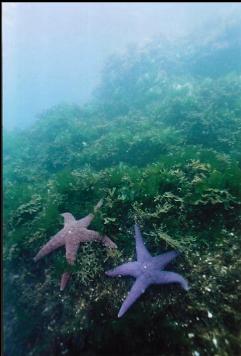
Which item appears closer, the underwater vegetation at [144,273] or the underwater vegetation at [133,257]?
the underwater vegetation at [133,257]

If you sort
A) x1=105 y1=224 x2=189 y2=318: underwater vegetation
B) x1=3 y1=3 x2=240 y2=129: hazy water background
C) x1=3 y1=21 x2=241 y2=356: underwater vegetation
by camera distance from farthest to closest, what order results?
x1=3 y1=3 x2=240 y2=129: hazy water background < x1=105 y1=224 x2=189 y2=318: underwater vegetation < x1=3 y1=21 x2=241 y2=356: underwater vegetation

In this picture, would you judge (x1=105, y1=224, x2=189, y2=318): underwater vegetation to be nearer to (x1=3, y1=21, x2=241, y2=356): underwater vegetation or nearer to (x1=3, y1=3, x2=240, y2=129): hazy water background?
(x1=3, y1=21, x2=241, y2=356): underwater vegetation

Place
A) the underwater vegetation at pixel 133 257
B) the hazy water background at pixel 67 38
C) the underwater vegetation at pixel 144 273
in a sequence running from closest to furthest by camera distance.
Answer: the underwater vegetation at pixel 133 257
the underwater vegetation at pixel 144 273
the hazy water background at pixel 67 38

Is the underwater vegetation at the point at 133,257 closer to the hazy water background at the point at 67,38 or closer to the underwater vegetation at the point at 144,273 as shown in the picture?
the underwater vegetation at the point at 144,273

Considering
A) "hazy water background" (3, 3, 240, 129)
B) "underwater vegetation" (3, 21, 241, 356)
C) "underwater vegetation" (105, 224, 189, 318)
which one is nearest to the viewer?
"underwater vegetation" (3, 21, 241, 356)

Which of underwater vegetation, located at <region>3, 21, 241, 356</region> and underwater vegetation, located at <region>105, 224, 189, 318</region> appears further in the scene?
underwater vegetation, located at <region>105, 224, 189, 318</region>

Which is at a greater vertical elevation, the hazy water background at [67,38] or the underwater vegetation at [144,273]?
the hazy water background at [67,38]

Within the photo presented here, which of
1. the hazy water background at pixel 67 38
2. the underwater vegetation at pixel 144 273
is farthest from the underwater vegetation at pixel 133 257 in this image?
the hazy water background at pixel 67 38

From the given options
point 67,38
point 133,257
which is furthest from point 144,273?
point 67,38

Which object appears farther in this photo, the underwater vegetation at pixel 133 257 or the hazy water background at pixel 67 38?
the hazy water background at pixel 67 38

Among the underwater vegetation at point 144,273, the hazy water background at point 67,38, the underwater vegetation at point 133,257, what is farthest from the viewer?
the hazy water background at point 67,38

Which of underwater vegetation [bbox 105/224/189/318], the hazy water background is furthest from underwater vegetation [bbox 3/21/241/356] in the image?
the hazy water background

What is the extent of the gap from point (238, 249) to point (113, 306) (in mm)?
2306

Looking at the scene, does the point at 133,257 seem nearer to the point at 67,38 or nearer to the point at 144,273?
the point at 144,273
